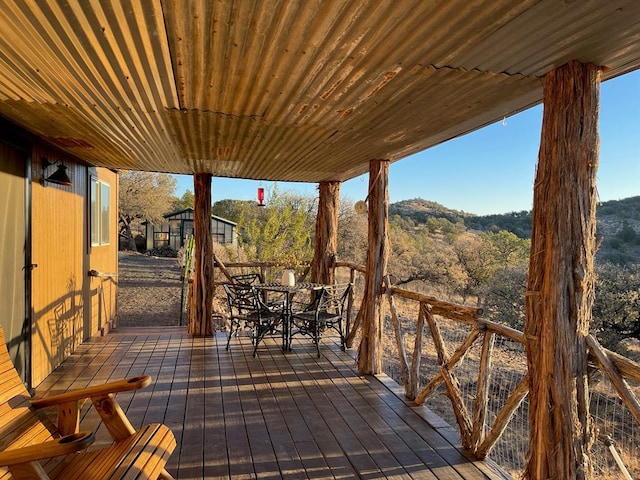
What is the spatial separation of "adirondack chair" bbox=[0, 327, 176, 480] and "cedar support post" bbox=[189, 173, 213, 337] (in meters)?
3.33

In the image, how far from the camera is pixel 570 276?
73.3 inches

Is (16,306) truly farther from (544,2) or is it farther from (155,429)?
(544,2)

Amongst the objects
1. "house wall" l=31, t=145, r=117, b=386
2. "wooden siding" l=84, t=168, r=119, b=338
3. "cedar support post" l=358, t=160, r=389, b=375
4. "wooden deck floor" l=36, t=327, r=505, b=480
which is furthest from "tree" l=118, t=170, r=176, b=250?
"cedar support post" l=358, t=160, r=389, b=375

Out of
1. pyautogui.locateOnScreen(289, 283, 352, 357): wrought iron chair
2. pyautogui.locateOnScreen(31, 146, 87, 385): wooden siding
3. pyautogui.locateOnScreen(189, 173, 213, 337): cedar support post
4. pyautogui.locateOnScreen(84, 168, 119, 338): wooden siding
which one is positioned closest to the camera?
pyautogui.locateOnScreen(31, 146, 87, 385): wooden siding

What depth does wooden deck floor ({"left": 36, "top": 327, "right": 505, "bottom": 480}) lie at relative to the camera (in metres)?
2.45

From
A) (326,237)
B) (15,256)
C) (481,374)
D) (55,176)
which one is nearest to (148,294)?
(326,237)

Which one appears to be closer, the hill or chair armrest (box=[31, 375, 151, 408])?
chair armrest (box=[31, 375, 151, 408])

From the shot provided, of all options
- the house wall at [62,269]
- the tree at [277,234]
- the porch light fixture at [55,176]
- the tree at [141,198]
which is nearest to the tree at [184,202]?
the tree at [141,198]

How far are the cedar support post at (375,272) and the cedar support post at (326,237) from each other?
176 cm

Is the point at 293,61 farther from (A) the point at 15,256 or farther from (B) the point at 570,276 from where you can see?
(A) the point at 15,256

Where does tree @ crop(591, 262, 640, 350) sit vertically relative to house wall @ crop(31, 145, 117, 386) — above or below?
below

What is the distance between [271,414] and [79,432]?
5.53 feet

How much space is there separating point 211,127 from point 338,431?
255 centimetres

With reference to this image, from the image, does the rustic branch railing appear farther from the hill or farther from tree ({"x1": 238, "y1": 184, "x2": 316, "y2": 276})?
tree ({"x1": 238, "y1": 184, "x2": 316, "y2": 276})
